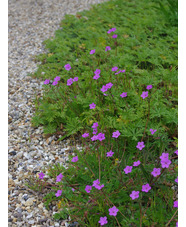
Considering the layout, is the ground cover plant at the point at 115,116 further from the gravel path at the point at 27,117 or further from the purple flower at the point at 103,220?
the gravel path at the point at 27,117

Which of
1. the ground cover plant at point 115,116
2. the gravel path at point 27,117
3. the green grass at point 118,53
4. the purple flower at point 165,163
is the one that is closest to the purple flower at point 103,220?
the ground cover plant at point 115,116

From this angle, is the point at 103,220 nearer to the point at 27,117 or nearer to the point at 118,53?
the point at 27,117

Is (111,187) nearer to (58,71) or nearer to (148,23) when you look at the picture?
(58,71)

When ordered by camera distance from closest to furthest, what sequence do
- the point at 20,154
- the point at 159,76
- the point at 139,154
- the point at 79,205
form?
1. the point at 79,205
2. the point at 139,154
3. the point at 20,154
4. the point at 159,76

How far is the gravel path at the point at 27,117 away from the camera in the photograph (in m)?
2.33

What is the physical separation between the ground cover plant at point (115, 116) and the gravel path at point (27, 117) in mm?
135

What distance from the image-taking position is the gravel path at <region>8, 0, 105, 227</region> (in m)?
2.33

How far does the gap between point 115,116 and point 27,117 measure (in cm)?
117

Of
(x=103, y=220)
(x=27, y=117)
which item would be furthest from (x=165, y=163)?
(x=27, y=117)

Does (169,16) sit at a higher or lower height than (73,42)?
higher

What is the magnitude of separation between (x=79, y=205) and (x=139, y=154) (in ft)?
2.69

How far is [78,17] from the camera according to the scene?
235 inches

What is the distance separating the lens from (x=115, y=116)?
307cm

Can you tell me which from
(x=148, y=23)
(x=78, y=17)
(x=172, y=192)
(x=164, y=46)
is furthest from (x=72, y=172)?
(x=78, y=17)
